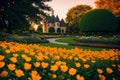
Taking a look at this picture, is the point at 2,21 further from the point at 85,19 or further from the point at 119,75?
the point at 85,19

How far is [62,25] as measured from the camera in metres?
77.6

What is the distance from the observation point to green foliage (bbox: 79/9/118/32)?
89.5 feet

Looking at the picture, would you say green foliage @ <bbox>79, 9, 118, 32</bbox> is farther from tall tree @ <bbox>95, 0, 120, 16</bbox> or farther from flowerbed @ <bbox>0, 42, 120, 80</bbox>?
flowerbed @ <bbox>0, 42, 120, 80</bbox>

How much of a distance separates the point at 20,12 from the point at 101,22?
60.1 ft

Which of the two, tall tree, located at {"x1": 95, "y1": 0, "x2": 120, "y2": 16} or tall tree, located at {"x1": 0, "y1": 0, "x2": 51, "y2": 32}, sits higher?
tall tree, located at {"x1": 95, "y1": 0, "x2": 120, "y2": 16}

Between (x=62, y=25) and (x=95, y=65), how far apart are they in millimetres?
74284

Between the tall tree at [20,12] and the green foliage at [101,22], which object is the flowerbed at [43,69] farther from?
the green foliage at [101,22]

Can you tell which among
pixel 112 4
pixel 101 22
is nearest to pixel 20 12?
pixel 101 22

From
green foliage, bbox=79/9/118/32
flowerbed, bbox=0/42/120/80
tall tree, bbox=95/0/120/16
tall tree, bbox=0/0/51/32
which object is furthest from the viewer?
tall tree, bbox=95/0/120/16

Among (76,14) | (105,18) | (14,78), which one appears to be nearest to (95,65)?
(14,78)

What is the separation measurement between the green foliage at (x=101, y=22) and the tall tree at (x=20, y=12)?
51.9 feet

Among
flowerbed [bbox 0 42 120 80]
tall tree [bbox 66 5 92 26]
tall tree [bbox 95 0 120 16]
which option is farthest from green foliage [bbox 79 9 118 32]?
tall tree [bbox 66 5 92 26]

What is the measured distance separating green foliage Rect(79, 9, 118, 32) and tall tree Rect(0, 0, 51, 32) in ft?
51.9

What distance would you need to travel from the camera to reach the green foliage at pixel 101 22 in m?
27.3
